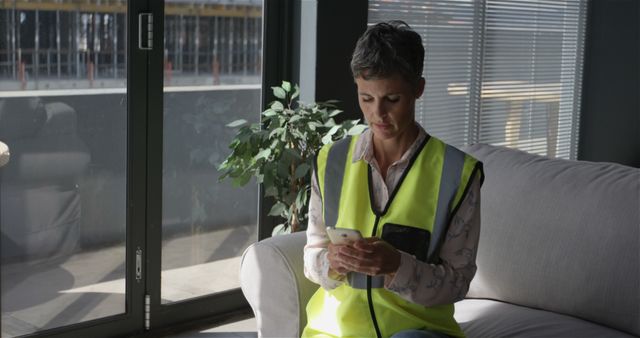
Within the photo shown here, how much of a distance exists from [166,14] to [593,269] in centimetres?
199

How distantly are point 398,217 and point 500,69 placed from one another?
3164 millimetres

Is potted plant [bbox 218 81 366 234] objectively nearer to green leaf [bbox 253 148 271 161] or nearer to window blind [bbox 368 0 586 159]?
green leaf [bbox 253 148 271 161]

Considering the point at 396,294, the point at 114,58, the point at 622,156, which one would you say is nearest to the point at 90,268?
the point at 114,58

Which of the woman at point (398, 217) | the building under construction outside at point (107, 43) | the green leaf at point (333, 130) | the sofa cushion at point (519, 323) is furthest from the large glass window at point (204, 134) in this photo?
the woman at point (398, 217)

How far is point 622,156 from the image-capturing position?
19.5 feet

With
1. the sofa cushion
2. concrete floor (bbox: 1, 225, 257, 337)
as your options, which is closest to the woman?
the sofa cushion

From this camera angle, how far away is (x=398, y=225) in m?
2.00

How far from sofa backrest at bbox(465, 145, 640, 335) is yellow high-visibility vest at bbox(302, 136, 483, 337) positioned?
53cm

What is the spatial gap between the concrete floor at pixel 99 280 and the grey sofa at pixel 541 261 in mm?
1393

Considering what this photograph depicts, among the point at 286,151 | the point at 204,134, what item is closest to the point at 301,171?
the point at 286,151

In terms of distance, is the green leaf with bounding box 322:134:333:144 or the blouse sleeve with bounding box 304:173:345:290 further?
the green leaf with bounding box 322:134:333:144

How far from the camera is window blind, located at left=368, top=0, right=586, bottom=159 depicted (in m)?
4.54

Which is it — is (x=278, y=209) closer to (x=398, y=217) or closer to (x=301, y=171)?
(x=301, y=171)

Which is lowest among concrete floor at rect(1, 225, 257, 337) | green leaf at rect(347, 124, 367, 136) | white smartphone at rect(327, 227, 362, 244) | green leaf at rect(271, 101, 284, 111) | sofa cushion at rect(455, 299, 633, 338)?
concrete floor at rect(1, 225, 257, 337)
